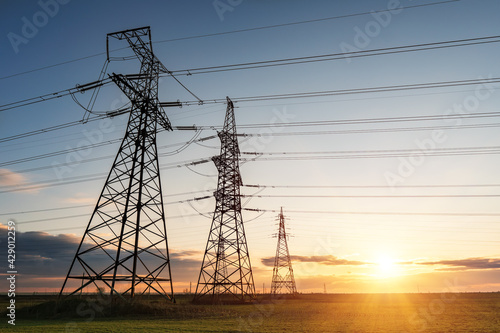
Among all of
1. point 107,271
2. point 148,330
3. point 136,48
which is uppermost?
point 136,48

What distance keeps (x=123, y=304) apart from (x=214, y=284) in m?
15.8

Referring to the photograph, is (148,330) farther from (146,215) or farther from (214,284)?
(214,284)

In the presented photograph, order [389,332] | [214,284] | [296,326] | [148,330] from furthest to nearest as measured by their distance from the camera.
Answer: [214,284]
[296,326]
[389,332]
[148,330]

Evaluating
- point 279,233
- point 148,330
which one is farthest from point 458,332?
point 279,233

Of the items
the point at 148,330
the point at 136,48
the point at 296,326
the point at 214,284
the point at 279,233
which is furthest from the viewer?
the point at 279,233

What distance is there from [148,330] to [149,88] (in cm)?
1935

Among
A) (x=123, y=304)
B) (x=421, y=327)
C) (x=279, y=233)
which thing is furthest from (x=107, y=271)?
(x=279, y=233)

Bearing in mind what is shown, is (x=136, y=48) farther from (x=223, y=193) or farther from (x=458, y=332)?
(x=458, y=332)

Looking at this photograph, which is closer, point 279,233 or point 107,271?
point 107,271

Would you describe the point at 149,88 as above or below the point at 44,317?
above

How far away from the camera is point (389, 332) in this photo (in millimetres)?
20156

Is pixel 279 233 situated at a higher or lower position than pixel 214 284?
higher

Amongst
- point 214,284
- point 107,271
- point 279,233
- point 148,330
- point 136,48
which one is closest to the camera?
point 148,330

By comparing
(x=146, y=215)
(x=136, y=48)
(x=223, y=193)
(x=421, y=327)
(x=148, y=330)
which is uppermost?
(x=136, y=48)
